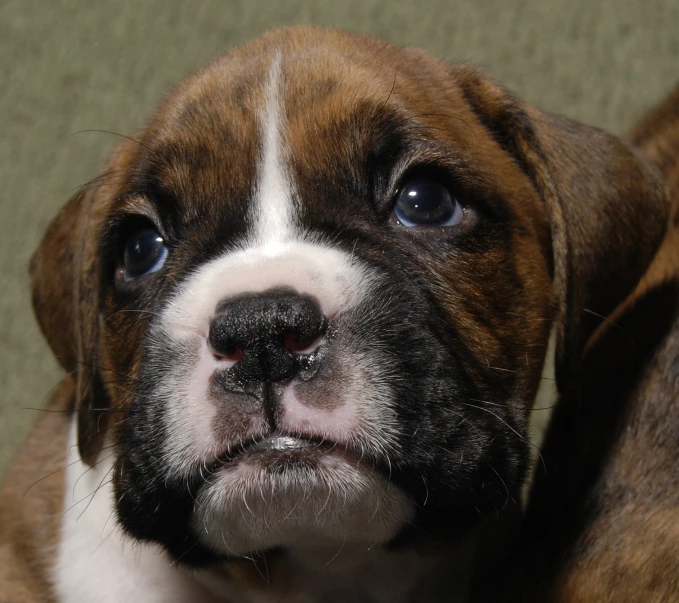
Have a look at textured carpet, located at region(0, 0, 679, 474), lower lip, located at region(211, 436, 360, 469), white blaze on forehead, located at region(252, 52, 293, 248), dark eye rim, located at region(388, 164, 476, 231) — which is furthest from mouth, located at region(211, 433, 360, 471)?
textured carpet, located at region(0, 0, 679, 474)

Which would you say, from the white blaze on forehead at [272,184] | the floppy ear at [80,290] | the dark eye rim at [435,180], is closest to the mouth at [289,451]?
the white blaze on forehead at [272,184]

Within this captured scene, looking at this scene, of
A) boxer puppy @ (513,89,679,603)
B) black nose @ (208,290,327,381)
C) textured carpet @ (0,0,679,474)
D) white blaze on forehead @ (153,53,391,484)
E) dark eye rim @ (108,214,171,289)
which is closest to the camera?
black nose @ (208,290,327,381)

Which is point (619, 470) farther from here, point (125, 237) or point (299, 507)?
point (125, 237)

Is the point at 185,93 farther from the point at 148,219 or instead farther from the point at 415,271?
the point at 415,271

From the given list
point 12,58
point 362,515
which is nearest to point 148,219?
point 362,515

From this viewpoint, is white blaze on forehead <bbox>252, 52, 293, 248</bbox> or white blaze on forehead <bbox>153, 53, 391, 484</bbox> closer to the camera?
white blaze on forehead <bbox>153, 53, 391, 484</bbox>

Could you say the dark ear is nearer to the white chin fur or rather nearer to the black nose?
the white chin fur

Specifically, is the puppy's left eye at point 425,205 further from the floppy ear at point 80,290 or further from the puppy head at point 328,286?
the floppy ear at point 80,290

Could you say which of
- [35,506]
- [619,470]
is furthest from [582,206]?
[35,506]

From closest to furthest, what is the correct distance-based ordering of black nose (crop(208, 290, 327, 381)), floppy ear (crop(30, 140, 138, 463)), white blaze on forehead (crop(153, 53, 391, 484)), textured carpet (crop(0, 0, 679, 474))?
black nose (crop(208, 290, 327, 381)) < white blaze on forehead (crop(153, 53, 391, 484)) < floppy ear (crop(30, 140, 138, 463)) < textured carpet (crop(0, 0, 679, 474))
